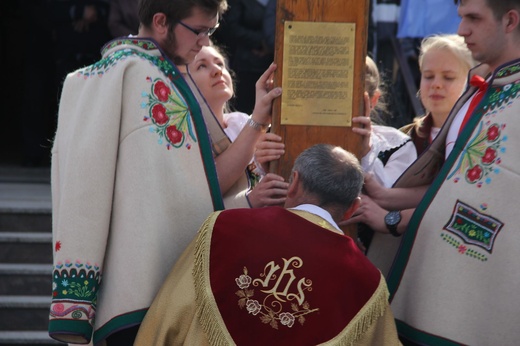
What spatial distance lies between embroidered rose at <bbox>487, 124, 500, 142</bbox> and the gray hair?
55 centimetres

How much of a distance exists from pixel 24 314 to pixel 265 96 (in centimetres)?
328

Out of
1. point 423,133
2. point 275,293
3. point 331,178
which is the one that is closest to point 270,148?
point 331,178

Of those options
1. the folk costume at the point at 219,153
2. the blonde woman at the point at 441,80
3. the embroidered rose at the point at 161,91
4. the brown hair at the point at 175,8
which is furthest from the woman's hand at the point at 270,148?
the blonde woman at the point at 441,80

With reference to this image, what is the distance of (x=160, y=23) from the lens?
449 cm

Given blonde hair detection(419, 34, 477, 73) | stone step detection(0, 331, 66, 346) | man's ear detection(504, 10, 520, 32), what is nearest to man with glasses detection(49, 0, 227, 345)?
man's ear detection(504, 10, 520, 32)

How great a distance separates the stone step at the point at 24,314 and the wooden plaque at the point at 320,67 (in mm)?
3188

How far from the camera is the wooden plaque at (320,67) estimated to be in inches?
180

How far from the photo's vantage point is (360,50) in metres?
4.59

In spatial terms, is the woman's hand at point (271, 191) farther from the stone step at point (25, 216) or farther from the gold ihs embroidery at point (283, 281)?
the stone step at point (25, 216)

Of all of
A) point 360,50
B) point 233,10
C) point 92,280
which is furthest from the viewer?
point 233,10

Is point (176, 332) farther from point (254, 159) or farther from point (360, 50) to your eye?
point (360, 50)

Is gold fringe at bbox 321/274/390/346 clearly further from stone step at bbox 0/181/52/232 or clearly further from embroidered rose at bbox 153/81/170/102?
stone step at bbox 0/181/52/232

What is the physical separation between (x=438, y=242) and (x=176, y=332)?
3.80ft

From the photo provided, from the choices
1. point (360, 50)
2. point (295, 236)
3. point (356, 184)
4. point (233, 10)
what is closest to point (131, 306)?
point (295, 236)
